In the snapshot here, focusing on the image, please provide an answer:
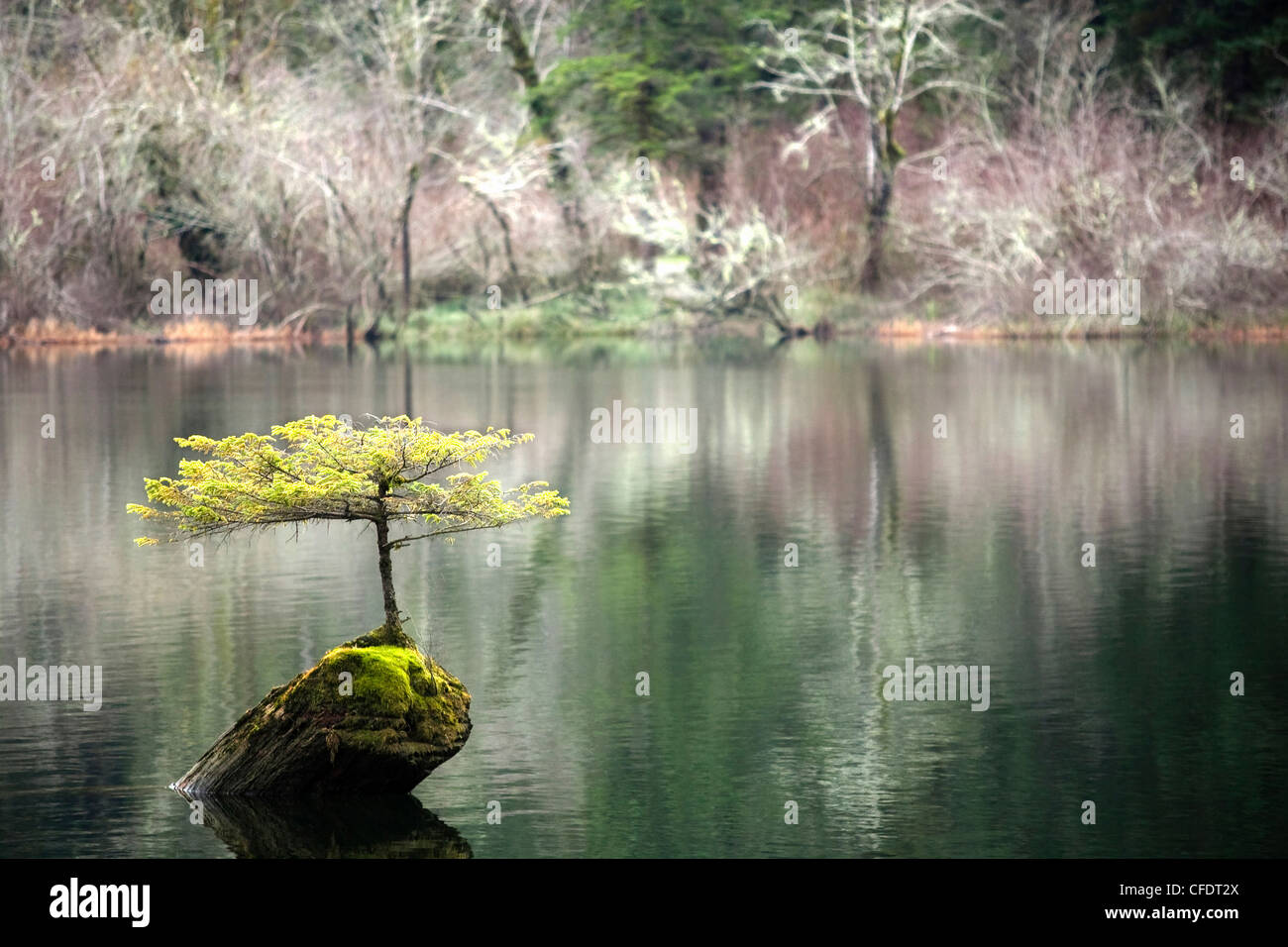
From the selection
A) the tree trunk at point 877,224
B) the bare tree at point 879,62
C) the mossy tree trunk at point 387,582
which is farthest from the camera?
the tree trunk at point 877,224

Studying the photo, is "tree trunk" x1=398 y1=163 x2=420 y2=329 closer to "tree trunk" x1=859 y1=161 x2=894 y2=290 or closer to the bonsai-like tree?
"tree trunk" x1=859 y1=161 x2=894 y2=290

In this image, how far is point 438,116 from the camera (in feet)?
203

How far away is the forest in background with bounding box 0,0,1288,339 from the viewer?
52844 millimetres

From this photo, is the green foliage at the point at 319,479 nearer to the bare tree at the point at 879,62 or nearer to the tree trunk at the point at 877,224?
the bare tree at the point at 879,62

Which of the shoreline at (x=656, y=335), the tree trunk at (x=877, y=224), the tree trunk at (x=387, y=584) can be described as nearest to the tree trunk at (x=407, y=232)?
the shoreline at (x=656, y=335)

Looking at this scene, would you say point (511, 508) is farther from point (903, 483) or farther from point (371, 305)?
point (371, 305)

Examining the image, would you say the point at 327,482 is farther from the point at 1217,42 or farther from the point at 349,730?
the point at 1217,42

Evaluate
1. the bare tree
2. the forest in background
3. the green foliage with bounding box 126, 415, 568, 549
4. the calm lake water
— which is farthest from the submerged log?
the bare tree

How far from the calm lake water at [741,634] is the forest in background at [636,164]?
19858 mm

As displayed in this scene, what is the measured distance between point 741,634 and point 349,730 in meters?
6.07

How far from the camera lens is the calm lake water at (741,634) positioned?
11.2m

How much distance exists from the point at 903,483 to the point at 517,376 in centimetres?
1823

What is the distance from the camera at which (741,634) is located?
16.5m

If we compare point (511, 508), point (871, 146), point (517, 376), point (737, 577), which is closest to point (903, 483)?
point (737, 577)
